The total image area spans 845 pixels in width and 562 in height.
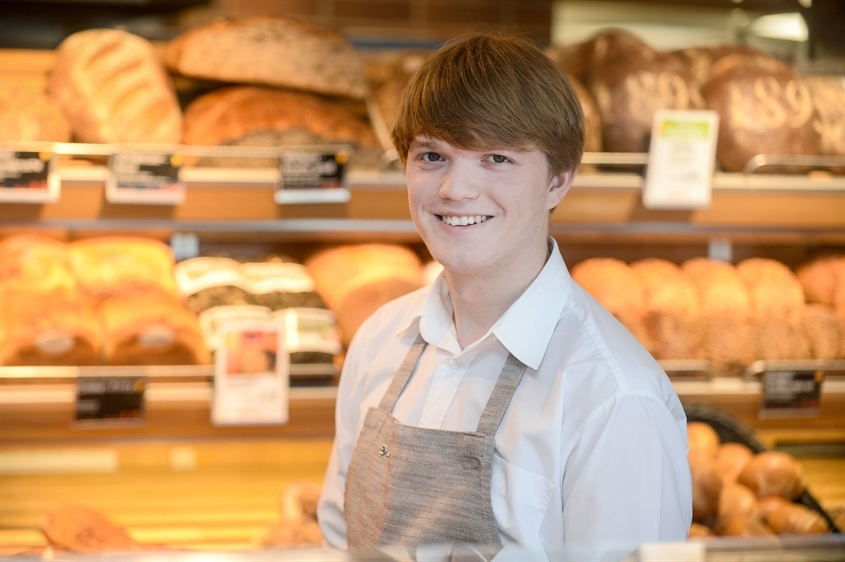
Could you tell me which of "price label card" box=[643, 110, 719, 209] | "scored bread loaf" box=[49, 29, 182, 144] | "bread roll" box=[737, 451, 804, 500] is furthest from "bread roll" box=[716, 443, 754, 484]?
Result: "scored bread loaf" box=[49, 29, 182, 144]

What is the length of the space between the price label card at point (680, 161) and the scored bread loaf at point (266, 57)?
2.44ft

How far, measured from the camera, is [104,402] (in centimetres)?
177

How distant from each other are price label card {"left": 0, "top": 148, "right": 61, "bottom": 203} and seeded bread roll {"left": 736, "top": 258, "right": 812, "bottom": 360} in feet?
5.44

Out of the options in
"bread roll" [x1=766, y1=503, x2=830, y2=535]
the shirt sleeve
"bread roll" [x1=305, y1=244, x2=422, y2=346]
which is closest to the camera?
the shirt sleeve

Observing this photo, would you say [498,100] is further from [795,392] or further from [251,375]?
[795,392]

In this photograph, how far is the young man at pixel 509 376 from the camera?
111cm

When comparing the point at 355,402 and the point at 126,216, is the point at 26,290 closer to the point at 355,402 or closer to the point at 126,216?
the point at 126,216

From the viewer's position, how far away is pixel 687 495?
117cm

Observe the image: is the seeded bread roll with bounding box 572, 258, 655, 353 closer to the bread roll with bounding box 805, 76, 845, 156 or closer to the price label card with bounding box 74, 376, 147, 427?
the bread roll with bounding box 805, 76, 845, 156

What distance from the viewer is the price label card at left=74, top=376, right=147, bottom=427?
1.77 meters

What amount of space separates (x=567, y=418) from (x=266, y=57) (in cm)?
134

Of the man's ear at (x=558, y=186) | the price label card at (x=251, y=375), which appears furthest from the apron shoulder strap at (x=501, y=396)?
the price label card at (x=251, y=375)

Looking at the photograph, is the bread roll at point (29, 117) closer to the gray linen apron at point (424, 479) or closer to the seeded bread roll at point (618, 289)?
the gray linen apron at point (424, 479)

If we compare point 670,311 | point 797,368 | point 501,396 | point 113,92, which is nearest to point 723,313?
point 670,311
